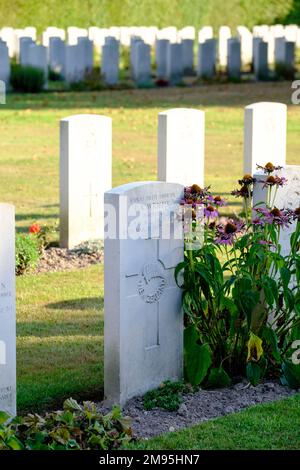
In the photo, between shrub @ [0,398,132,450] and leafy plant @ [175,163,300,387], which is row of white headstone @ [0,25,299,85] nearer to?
leafy plant @ [175,163,300,387]

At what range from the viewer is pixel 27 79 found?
23.3 metres

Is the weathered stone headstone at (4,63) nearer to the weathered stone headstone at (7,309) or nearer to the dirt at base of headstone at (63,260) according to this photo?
the dirt at base of headstone at (63,260)

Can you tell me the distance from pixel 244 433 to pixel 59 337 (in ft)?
7.48

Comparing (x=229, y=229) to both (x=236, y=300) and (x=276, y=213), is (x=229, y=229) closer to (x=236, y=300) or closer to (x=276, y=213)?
(x=276, y=213)

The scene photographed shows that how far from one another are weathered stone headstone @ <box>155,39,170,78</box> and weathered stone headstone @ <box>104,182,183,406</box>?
20078 mm

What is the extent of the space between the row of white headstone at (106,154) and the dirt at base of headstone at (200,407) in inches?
169

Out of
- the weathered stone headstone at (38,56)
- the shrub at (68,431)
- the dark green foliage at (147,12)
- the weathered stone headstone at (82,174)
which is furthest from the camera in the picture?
the dark green foliage at (147,12)

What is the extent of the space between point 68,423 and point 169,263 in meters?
1.44

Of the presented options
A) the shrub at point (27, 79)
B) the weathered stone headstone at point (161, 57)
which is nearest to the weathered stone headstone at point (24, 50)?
the shrub at point (27, 79)

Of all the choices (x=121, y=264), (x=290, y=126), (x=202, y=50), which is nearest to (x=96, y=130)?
(x=121, y=264)

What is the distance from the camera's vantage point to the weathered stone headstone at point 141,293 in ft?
20.7

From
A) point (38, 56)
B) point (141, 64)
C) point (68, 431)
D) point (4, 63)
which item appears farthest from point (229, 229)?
point (141, 64)

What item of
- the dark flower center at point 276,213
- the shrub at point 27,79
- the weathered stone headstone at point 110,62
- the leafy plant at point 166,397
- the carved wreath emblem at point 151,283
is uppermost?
the weathered stone headstone at point 110,62

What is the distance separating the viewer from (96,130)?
1067 cm
